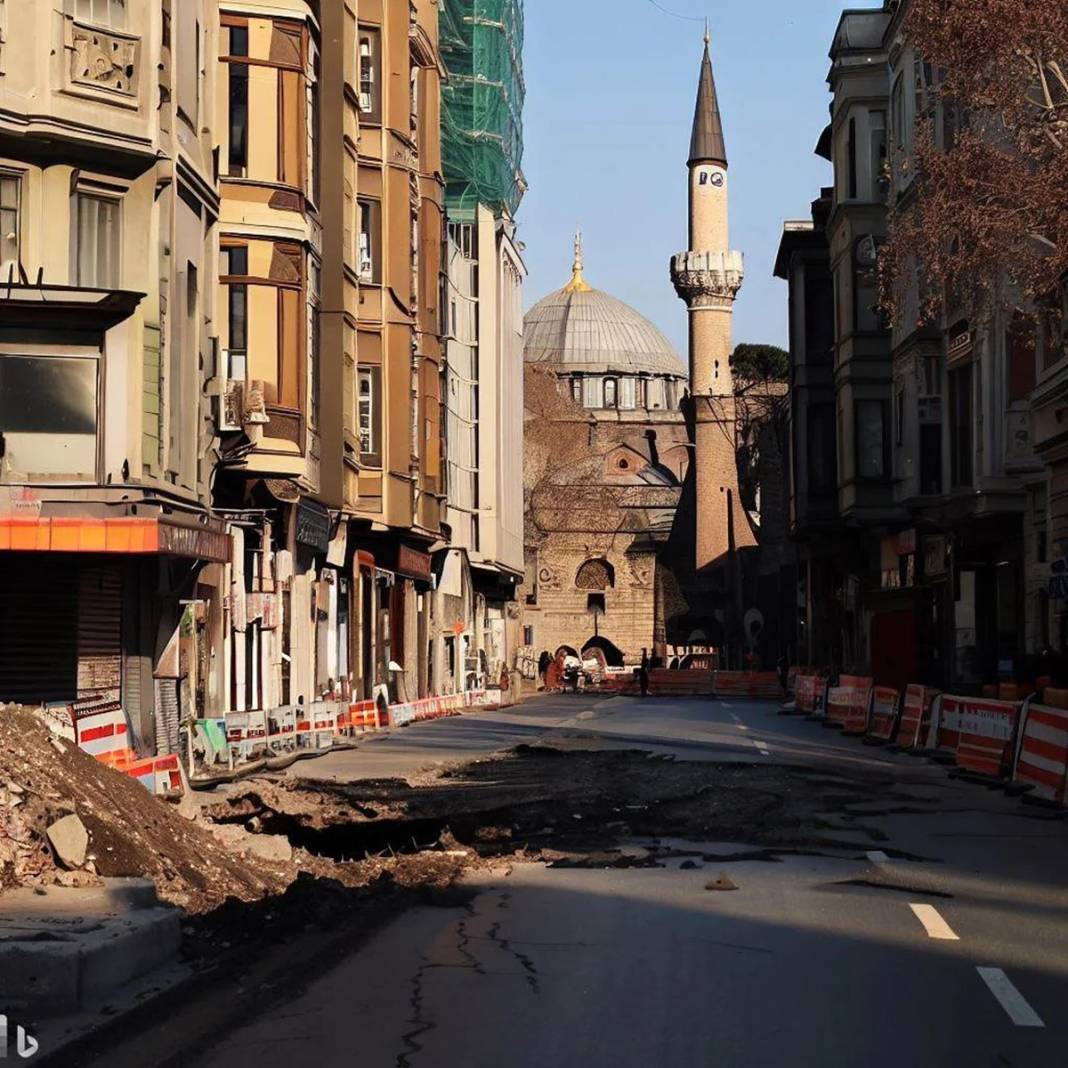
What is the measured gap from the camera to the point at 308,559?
117 ft

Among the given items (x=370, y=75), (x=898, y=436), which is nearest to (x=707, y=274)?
(x=898, y=436)

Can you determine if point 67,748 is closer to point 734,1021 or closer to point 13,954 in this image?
point 13,954

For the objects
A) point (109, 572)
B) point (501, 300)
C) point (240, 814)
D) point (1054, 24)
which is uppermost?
point (501, 300)

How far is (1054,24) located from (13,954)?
16060 millimetres

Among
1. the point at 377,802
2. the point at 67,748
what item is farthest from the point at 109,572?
the point at 67,748

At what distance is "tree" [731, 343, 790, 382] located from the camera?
130125 millimetres

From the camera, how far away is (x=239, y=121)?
30062 mm

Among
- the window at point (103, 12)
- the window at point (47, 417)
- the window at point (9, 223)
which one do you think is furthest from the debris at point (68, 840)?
the window at point (103, 12)

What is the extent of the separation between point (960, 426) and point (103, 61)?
2257 centimetres

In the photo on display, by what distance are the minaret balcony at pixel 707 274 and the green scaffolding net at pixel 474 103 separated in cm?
5184

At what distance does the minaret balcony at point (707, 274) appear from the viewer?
113750 millimetres

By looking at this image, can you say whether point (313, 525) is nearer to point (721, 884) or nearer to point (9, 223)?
point (9, 223)

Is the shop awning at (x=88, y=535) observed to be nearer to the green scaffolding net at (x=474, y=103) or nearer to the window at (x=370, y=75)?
the window at (x=370, y=75)

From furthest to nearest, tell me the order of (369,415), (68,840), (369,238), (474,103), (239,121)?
(474,103) < (369,238) < (369,415) < (239,121) < (68,840)
